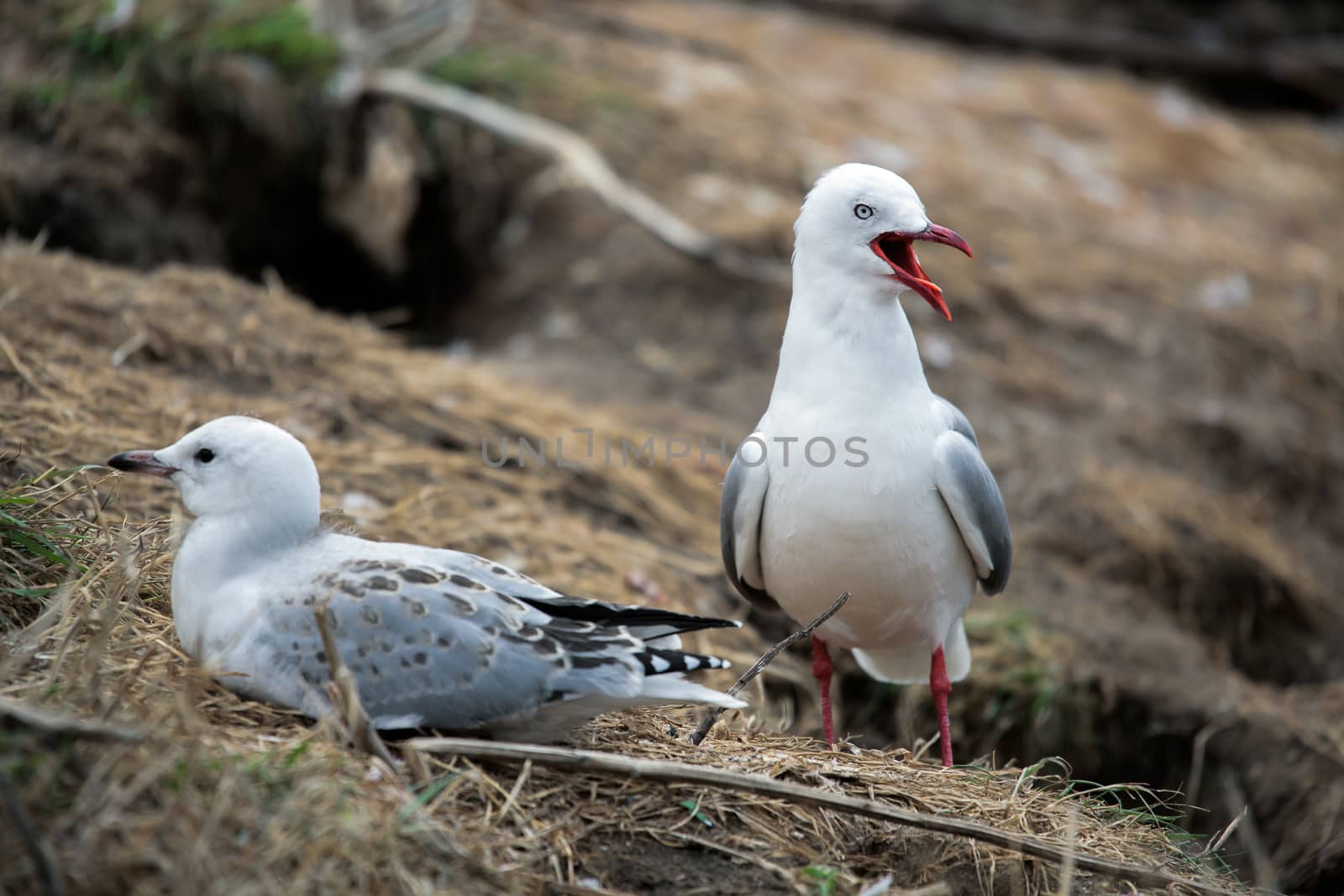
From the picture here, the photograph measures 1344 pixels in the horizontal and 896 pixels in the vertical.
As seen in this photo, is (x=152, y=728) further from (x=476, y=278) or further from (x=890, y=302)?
(x=476, y=278)

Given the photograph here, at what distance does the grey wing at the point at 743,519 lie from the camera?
11.1 ft

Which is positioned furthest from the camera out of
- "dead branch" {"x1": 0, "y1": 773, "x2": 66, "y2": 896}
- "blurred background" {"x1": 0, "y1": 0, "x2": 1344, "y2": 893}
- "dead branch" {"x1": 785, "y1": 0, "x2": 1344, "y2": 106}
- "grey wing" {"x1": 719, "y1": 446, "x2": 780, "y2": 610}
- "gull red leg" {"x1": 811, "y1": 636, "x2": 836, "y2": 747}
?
"dead branch" {"x1": 785, "y1": 0, "x2": 1344, "y2": 106}

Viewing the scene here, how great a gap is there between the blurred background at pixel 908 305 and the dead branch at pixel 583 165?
0.03m

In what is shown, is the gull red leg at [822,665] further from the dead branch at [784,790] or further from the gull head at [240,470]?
the gull head at [240,470]

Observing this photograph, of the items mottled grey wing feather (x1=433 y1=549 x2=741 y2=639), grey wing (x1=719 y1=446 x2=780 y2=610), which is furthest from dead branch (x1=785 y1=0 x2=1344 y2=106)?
mottled grey wing feather (x1=433 y1=549 x2=741 y2=639)

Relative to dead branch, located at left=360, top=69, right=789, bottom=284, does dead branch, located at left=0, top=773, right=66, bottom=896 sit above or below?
above

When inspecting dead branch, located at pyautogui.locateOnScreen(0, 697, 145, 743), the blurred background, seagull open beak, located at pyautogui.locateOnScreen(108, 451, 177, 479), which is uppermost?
seagull open beak, located at pyautogui.locateOnScreen(108, 451, 177, 479)

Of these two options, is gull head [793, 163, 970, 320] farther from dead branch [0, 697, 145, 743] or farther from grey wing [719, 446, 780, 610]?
dead branch [0, 697, 145, 743]

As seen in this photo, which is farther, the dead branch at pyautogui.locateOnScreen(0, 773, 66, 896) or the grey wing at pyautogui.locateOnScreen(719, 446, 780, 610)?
the grey wing at pyautogui.locateOnScreen(719, 446, 780, 610)

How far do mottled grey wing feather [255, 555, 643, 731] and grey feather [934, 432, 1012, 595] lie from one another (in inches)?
44.2

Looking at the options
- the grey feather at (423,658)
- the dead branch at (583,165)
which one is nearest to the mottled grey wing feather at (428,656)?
the grey feather at (423,658)

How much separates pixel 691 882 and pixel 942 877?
573 millimetres

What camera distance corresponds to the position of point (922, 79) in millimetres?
9602

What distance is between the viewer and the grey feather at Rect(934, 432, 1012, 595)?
10.7 ft
